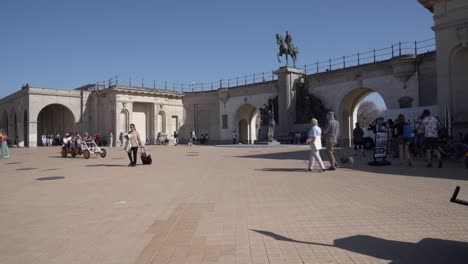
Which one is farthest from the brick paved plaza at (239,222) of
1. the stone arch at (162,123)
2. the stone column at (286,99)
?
the stone arch at (162,123)

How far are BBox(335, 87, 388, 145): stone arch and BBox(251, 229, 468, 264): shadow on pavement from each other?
28405 millimetres

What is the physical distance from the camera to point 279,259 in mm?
3764

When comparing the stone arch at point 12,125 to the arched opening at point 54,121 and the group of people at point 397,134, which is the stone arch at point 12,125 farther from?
the group of people at point 397,134

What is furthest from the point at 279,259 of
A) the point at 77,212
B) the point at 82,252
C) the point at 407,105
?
the point at 407,105

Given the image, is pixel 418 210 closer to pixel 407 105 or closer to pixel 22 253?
pixel 22 253

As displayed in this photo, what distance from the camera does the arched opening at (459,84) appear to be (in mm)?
15984

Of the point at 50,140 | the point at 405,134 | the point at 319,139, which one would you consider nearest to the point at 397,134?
the point at 405,134

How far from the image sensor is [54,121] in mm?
52906

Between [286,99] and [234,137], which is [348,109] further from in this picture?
[234,137]

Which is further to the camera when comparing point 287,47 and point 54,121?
point 54,121

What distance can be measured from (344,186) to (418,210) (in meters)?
2.61

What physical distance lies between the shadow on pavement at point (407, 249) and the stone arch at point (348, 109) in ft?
93.2

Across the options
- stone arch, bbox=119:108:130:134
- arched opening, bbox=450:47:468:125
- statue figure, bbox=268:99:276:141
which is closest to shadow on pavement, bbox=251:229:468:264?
arched opening, bbox=450:47:468:125

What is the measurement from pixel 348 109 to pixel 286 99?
589cm
